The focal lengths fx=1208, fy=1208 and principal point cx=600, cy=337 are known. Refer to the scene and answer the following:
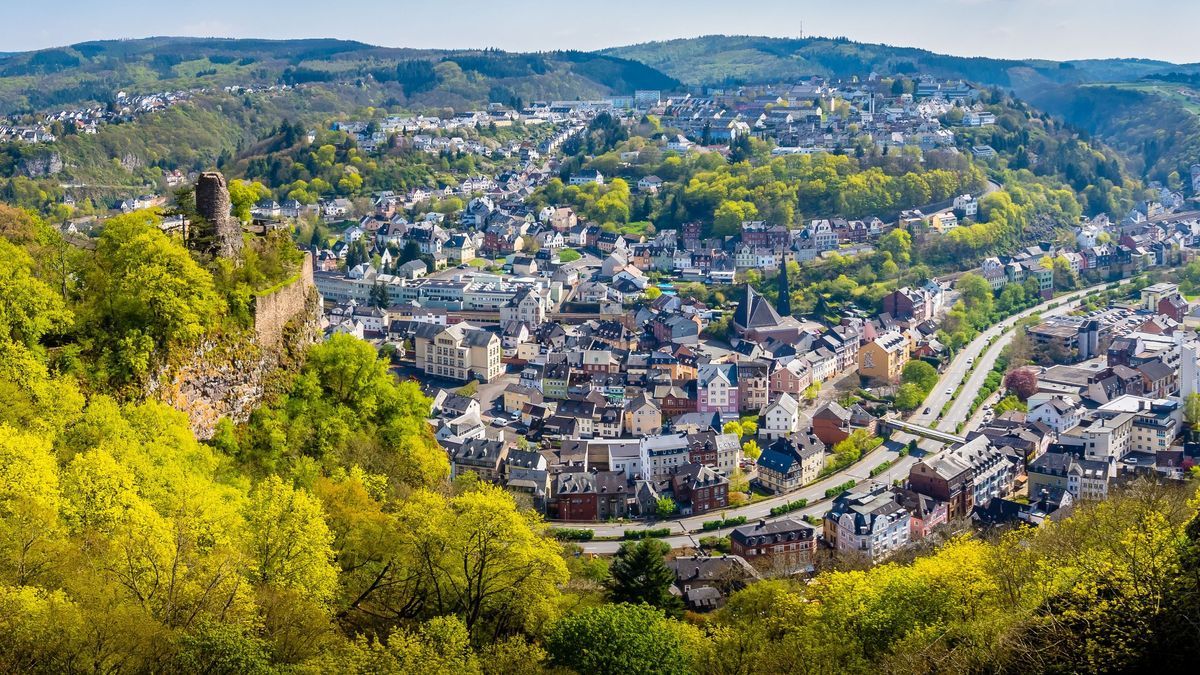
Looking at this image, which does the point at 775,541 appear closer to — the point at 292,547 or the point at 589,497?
the point at 589,497

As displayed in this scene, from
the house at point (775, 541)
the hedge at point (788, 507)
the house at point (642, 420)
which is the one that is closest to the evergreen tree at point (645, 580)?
the house at point (775, 541)

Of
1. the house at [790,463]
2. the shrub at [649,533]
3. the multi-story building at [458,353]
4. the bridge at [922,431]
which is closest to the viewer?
the shrub at [649,533]

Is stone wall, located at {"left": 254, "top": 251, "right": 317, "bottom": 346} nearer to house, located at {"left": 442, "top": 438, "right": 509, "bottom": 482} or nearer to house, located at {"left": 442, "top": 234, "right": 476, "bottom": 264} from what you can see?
house, located at {"left": 442, "top": 438, "right": 509, "bottom": 482}

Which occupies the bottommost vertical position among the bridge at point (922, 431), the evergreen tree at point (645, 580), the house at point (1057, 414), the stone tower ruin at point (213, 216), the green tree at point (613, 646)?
the bridge at point (922, 431)

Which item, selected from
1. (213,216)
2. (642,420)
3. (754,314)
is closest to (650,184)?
(754,314)

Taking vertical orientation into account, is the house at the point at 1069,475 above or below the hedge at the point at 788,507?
above

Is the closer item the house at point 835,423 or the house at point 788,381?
the house at point 835,423

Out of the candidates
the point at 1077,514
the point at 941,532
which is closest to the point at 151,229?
the point at 1077,514

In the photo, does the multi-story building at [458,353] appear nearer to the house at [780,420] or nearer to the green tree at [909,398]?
the house at [780,420]
